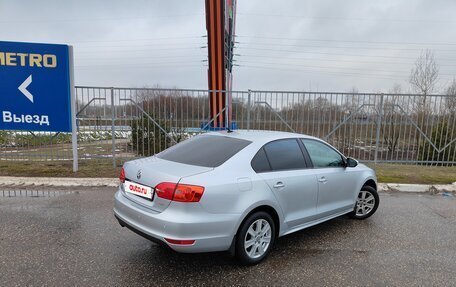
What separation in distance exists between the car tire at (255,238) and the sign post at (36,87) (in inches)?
241

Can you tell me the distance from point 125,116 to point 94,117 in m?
0.77

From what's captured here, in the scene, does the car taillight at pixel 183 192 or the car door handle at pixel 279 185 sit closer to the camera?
the car taillight at pixel 183 192

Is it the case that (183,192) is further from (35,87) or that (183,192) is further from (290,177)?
(35,87)

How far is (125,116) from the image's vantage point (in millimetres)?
8570

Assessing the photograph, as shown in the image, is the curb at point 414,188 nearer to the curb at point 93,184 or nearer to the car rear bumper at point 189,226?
the curb at point 93,184

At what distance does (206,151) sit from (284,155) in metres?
0.99

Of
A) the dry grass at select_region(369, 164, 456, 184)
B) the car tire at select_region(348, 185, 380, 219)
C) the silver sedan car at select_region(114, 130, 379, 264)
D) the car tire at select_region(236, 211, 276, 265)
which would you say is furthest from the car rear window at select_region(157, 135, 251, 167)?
the dry grass at select_region(369, 164, 456, 184)

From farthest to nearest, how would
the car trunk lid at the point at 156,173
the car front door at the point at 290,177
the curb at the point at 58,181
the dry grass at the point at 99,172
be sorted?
the dry grass at the point at 99,172 < the curb at the point at 58,181 < the car front door at the point at 290,177 < the car trunk lid at the point at 156,173

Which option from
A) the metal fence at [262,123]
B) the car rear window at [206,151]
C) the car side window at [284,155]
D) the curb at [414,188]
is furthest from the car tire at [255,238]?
the metal fence at [262,123]

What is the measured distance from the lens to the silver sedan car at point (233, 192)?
307 cm

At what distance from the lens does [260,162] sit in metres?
3.67

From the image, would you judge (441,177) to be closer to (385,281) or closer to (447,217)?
(447,217)

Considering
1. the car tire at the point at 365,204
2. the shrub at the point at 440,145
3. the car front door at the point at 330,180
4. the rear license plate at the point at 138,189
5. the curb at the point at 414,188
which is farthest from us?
the shrub at the point at 440,145

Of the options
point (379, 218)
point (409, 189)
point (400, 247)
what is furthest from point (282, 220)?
point (409, 189)
